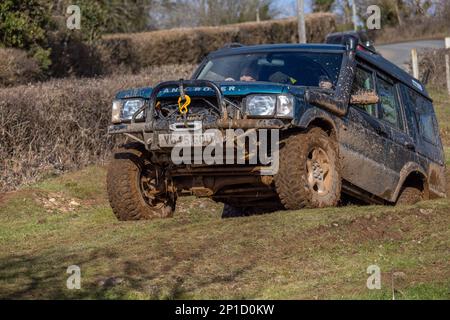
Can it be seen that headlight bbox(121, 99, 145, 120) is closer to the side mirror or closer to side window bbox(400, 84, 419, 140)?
the side mirror

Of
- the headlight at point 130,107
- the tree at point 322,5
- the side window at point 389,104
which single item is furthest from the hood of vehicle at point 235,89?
the tree at point 322,5

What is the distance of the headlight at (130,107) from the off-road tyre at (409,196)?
340cm

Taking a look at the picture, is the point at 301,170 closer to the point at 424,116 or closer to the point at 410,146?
the point at 410,146

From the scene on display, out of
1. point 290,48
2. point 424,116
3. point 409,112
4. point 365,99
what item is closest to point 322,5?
point 424,116

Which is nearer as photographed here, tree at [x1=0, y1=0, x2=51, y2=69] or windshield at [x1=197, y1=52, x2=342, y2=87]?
windshield at [x1=197, y1=52, x2=342, y2=87]

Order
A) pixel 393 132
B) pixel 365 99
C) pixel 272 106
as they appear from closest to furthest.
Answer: pixel 272 106, pixel 365 99, pixel 393 132

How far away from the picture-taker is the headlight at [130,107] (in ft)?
30.7

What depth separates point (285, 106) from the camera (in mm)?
8672

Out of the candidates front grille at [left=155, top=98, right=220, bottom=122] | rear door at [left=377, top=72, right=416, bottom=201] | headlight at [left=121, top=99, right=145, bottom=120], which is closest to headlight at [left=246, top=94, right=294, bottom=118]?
front grille at [left=155, top=98, right=220, bottom=122]

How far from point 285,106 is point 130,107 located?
5.14 feet

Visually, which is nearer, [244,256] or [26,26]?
[244,256]

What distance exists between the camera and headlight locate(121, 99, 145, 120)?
9.36 meters

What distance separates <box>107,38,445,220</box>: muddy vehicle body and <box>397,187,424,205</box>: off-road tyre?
0.01 meters
